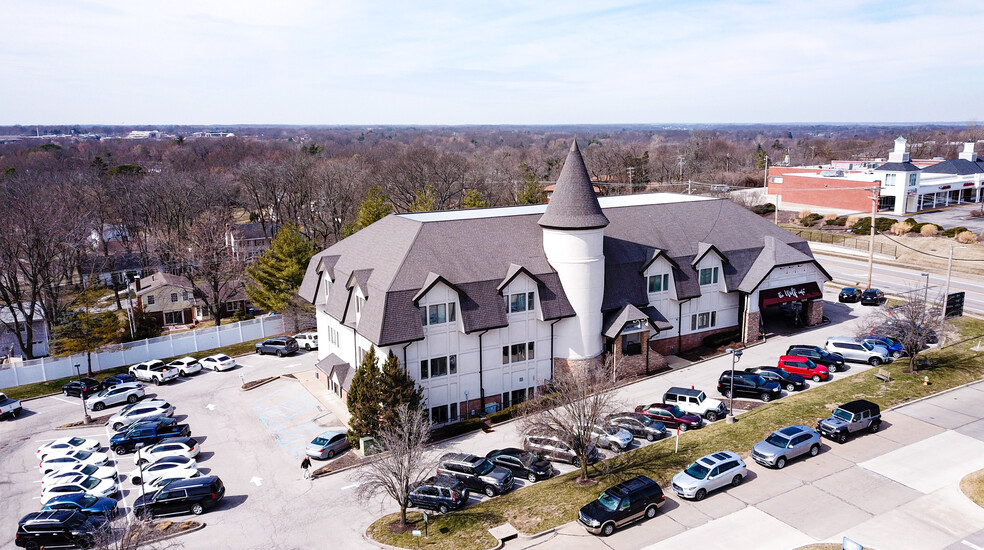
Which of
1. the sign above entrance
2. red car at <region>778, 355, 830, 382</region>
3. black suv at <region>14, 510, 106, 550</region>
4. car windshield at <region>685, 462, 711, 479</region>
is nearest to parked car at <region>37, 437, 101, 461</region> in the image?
black suv at <region>14, 510, 106, 550</region>

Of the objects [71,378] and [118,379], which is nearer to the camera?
[118,379]

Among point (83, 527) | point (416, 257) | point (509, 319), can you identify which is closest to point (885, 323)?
point (509, 319)

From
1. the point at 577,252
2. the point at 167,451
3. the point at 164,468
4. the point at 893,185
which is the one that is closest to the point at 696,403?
the point at 577,252

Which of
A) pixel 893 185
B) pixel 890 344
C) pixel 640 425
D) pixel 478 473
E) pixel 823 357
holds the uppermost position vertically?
pixel 893 185

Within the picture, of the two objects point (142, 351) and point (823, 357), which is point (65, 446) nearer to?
point (142, 351)

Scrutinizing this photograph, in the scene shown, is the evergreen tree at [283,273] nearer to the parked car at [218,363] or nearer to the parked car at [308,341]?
the parked car at [308,341]

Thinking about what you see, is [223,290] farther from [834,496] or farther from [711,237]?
[834,496]

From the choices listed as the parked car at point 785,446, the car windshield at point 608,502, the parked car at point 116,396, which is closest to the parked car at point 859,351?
the parked car at point 785,446
